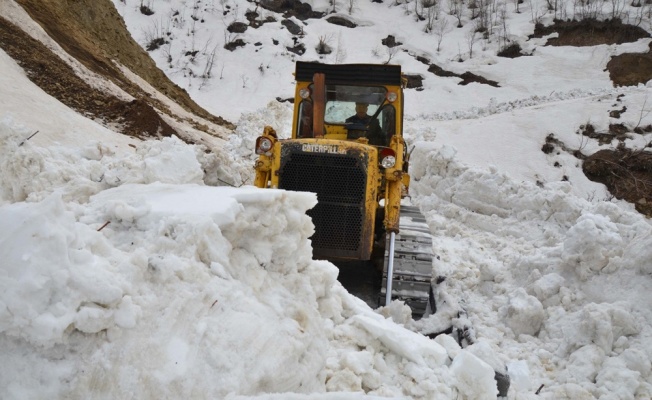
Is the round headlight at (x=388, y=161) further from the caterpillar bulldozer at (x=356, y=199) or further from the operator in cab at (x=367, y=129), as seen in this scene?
the operator in cab at (x=367, y=129)

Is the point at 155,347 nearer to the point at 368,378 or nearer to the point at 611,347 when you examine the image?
the point at 368,378

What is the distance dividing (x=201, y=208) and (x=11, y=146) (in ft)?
7.82

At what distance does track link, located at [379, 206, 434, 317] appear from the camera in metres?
4.61

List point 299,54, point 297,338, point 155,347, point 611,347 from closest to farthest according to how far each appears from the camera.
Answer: point 155,347 → point 297,338 → point 611,347 → point 299,54

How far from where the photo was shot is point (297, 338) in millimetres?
2332

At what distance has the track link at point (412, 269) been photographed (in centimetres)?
461

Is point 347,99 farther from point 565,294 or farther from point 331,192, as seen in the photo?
point 565,294

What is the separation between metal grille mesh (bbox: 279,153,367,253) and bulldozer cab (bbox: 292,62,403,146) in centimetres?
107

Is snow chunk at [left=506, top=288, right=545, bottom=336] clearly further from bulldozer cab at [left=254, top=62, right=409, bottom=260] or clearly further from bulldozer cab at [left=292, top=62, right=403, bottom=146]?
bulldozer cab at [left=292, top=62, right=403, bottom=146]

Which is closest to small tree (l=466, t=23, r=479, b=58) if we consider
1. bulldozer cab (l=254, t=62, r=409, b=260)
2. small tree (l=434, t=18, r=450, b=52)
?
small tree (l=434, t=18, r=450, b=52)

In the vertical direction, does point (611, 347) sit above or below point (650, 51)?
below

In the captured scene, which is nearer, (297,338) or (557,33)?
(297,338)

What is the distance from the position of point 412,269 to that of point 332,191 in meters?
1.12

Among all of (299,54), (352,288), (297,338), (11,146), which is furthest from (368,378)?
(299,54)
